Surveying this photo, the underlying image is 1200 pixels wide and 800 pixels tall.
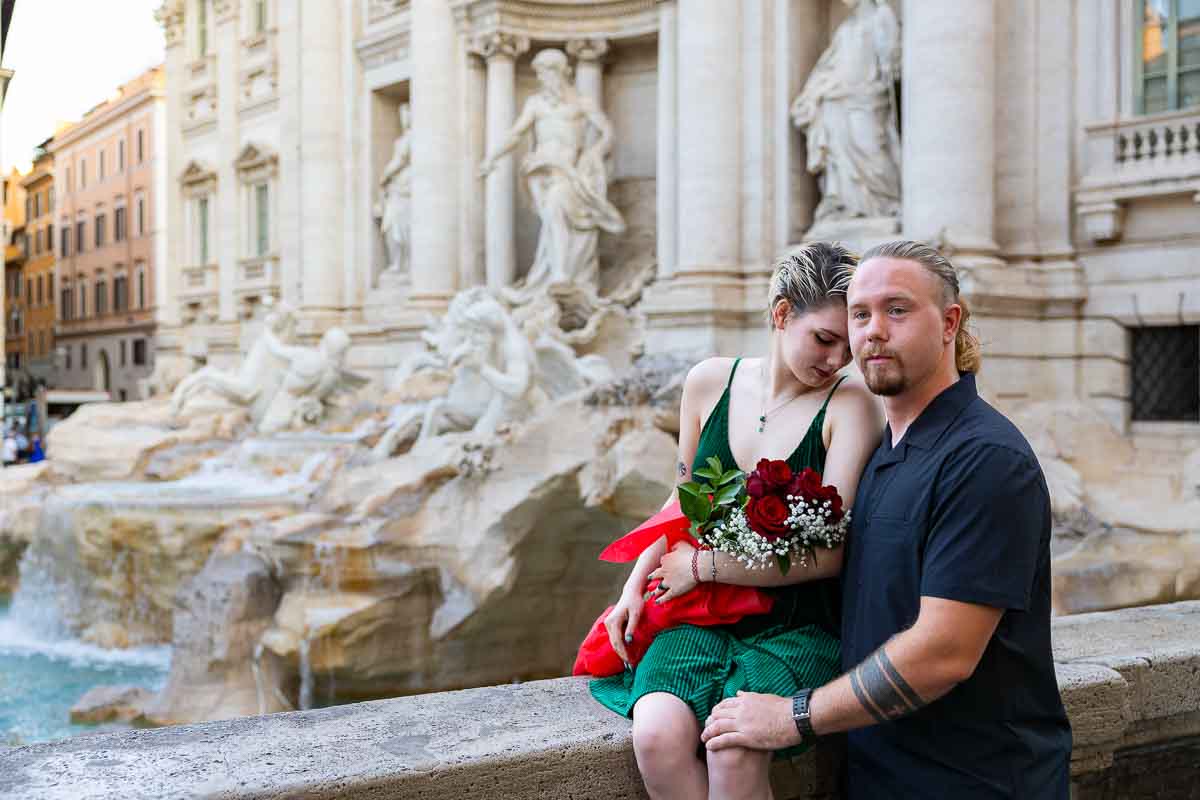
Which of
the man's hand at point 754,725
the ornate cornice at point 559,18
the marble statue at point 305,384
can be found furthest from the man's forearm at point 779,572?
the ornate cornice at point 559,18

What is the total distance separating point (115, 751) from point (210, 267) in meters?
23.5

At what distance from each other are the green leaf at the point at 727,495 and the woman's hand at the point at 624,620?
29 centimetres

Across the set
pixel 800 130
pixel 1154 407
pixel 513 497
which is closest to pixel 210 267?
pixel 800 130

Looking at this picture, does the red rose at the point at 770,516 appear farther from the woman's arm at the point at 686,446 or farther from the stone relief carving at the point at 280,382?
the stone relief carving at the point at 280,382

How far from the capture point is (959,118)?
10.3 m

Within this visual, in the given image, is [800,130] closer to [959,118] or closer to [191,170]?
[959,118]

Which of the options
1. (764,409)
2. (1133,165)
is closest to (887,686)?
(764,409)

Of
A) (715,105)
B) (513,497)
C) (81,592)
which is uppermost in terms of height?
(715,105)

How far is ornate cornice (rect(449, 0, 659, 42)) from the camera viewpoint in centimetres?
1585

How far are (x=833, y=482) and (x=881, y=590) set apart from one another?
0.25 m

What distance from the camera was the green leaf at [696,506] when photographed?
2158 mm

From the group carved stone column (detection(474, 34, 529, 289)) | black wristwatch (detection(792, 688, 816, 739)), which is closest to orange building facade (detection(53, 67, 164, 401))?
carved stone column (detection(474, 34, 529, 289))

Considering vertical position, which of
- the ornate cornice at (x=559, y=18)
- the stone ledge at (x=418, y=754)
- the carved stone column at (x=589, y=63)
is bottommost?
the stone ledge at (x=418, y=754)

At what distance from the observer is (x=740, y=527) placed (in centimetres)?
212
